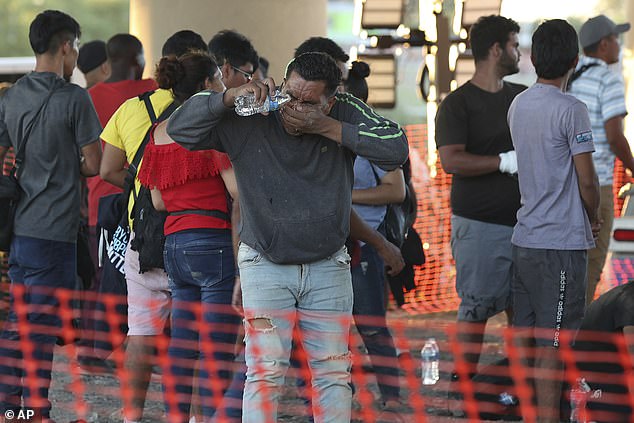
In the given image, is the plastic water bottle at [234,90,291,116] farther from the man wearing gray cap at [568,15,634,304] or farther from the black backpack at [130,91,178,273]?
the man wearing gray cap at [568,15,634,304]

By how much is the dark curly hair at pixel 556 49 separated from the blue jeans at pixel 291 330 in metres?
1.44

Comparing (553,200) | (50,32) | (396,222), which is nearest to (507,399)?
(396,222)

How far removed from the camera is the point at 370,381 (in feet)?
21.1

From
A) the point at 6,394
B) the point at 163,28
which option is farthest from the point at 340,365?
the point at 163,28

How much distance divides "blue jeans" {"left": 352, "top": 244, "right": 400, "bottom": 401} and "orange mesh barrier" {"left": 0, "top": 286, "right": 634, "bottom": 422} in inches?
2.8

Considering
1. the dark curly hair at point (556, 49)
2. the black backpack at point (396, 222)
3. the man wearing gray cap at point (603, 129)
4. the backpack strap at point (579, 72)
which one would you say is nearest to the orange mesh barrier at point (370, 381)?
the black backpack at point (396, 222)

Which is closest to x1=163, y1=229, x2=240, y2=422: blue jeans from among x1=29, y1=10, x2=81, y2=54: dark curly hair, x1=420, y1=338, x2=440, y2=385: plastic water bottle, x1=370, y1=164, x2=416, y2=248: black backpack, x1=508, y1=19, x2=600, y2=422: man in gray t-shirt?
x1=370, y1=164, x2=416, y2=248: black backpack

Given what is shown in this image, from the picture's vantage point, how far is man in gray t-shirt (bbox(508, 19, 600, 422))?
4.85 meters

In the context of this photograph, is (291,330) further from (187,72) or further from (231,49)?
(231,49)

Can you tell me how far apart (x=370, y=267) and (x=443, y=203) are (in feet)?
13.6

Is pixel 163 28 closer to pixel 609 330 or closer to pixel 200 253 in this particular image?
pixel 200 253

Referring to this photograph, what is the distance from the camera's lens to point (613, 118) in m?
6.47

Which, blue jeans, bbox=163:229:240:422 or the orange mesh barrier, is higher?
blue jeans, bbox=163:229:240:422

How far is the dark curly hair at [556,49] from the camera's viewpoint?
4941 mm
